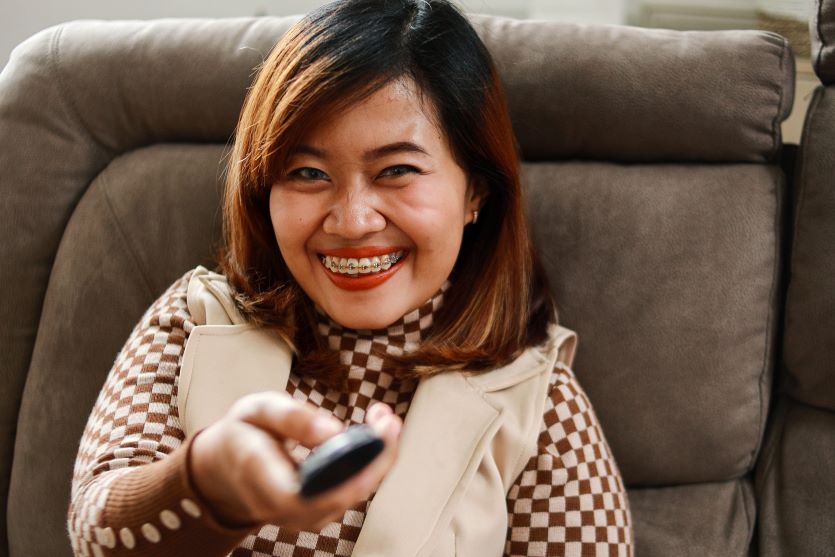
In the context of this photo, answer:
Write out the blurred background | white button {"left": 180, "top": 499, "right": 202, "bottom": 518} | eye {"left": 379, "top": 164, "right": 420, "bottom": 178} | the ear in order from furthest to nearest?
1. the blurred background
2. the ear
3. eye {"left": 379, "top": 164, "right": 420, "bottom": 178}
4. white button {"left": 180, "top": 499, "right": 202, "bottom": 518}

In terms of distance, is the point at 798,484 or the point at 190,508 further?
the point at 798,484

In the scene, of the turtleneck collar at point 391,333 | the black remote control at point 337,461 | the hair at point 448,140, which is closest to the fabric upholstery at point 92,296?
the hair at point 448,140

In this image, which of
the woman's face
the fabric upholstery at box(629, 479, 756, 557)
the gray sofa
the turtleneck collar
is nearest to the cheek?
the woman's face

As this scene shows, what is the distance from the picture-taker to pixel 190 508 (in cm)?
68

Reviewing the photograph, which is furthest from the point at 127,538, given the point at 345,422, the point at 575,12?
the point at 575,12

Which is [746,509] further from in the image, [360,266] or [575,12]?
[575,12]

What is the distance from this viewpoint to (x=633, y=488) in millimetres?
1217

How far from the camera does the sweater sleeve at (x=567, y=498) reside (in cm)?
96

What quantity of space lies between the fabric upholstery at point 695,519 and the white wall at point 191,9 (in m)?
0.83

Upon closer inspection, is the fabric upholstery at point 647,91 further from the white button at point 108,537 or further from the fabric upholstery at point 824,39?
the white button at point 108,537

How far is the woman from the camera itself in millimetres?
931

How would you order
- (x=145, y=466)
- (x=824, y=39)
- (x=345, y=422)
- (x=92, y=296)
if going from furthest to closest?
(x=92, y=296) < (x=824, y=39) < (x=345, y=422) < (x=145, y=466)

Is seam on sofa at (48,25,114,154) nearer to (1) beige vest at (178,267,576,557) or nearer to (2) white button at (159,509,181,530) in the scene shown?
(1) beige vest at (178,267,576,557)

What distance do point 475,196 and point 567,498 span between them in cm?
38
